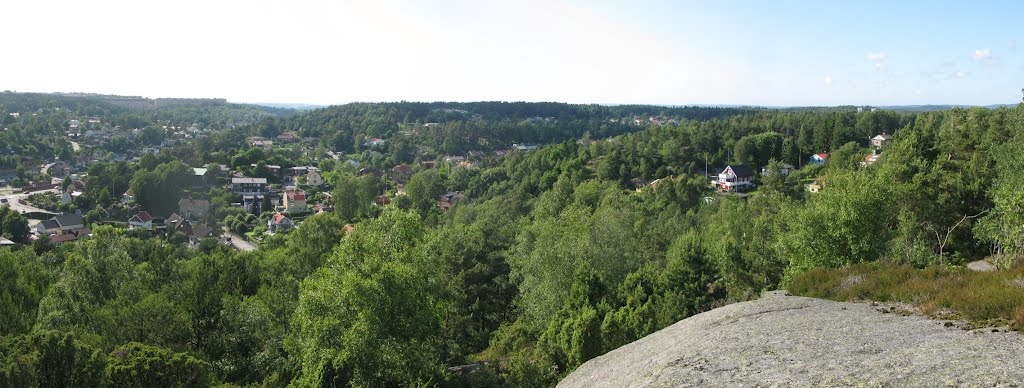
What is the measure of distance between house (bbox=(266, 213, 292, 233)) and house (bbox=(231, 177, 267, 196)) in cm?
1760

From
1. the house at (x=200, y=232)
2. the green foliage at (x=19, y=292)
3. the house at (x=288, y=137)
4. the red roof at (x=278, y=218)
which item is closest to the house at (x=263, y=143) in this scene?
the house at (x=288, y=137)

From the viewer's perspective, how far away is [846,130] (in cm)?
6725

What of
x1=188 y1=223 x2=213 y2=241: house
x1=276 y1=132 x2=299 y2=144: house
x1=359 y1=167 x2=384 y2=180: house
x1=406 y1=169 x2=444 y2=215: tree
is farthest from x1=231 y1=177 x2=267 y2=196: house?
x1=276 y1=132 x2=299 y2=144: house

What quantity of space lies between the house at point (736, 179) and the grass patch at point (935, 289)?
1602 inches

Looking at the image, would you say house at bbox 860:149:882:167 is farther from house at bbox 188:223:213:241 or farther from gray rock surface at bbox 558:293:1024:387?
house at bbox 188:223:213:241

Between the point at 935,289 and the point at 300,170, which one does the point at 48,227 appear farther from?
the point at 935,289

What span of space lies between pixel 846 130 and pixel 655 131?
19885 millimetres

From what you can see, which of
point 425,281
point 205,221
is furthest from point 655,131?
point 425,281

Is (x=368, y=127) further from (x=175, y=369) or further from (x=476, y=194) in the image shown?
(x=175, y=369)

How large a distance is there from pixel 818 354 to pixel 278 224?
56.7m

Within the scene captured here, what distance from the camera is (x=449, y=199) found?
71.9m

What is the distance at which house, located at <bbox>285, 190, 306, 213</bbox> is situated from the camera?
222 feet

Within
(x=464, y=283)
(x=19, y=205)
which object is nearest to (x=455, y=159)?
(x=19, y=205)

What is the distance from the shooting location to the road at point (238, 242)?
5359 centimetres
